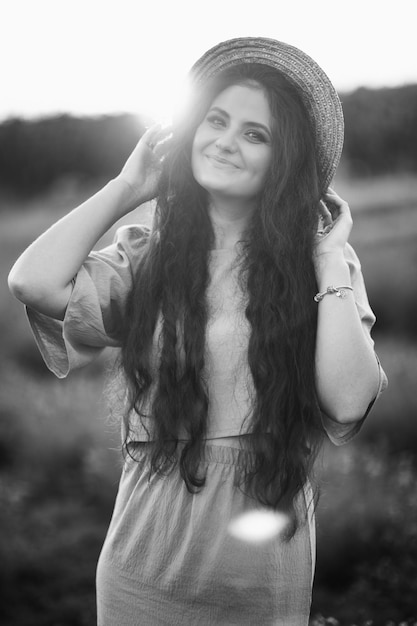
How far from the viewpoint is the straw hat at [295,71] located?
2004 mm

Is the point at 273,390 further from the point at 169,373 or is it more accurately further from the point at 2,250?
the point at 2,250

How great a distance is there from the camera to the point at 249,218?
2092 millimetres

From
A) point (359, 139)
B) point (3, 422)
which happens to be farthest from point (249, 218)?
point (359, 139)

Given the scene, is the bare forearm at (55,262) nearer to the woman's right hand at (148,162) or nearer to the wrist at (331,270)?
the woman's right hand at (148,162)

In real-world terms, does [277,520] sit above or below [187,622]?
above

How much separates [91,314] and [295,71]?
0.88 m

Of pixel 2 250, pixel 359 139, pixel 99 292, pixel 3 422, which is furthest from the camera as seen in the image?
pixel 2 250

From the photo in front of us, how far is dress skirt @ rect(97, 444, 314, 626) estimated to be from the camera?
1829 mm

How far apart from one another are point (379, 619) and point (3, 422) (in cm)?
328

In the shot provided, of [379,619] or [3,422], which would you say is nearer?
[379,619]

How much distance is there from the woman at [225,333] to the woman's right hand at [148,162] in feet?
0.06

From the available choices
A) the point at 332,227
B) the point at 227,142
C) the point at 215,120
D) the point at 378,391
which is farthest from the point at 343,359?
the point at 215,120

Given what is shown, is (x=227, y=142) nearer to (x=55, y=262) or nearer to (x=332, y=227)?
(x=332, y=227)

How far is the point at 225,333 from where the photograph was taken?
1909 millimetres
